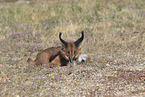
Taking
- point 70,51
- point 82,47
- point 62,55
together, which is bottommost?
point 82,47

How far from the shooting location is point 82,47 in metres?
10.8

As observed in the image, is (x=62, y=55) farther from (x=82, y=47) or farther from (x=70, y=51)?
(x=82, y=47)

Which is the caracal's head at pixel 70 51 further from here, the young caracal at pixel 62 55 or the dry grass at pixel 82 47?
the dry grass at pixel 82 47

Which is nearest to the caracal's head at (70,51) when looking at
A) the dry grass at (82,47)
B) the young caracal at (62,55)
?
the young caracal at (62,55)

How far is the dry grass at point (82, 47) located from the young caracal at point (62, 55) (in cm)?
35

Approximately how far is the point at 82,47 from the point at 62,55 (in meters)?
3.29

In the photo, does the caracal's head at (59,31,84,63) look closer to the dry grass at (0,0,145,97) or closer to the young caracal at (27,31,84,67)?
the young caracal at (27,31,84,67)

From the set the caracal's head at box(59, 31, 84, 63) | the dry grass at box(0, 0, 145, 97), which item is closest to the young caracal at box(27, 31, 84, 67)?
the caracal's head at box(59, 31, 84, 63)

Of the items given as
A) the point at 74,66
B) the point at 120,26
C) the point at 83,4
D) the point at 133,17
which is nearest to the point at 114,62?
the point at 74,66

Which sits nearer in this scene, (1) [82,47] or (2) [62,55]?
(2) [62,55]

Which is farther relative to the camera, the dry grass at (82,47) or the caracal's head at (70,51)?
the caracal's head at (70,51)

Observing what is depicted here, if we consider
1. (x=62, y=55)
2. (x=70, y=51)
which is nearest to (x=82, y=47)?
(x=62, y=55)

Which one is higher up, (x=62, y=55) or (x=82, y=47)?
(x=62, y=55)

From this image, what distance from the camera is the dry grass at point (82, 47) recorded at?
630 cm
